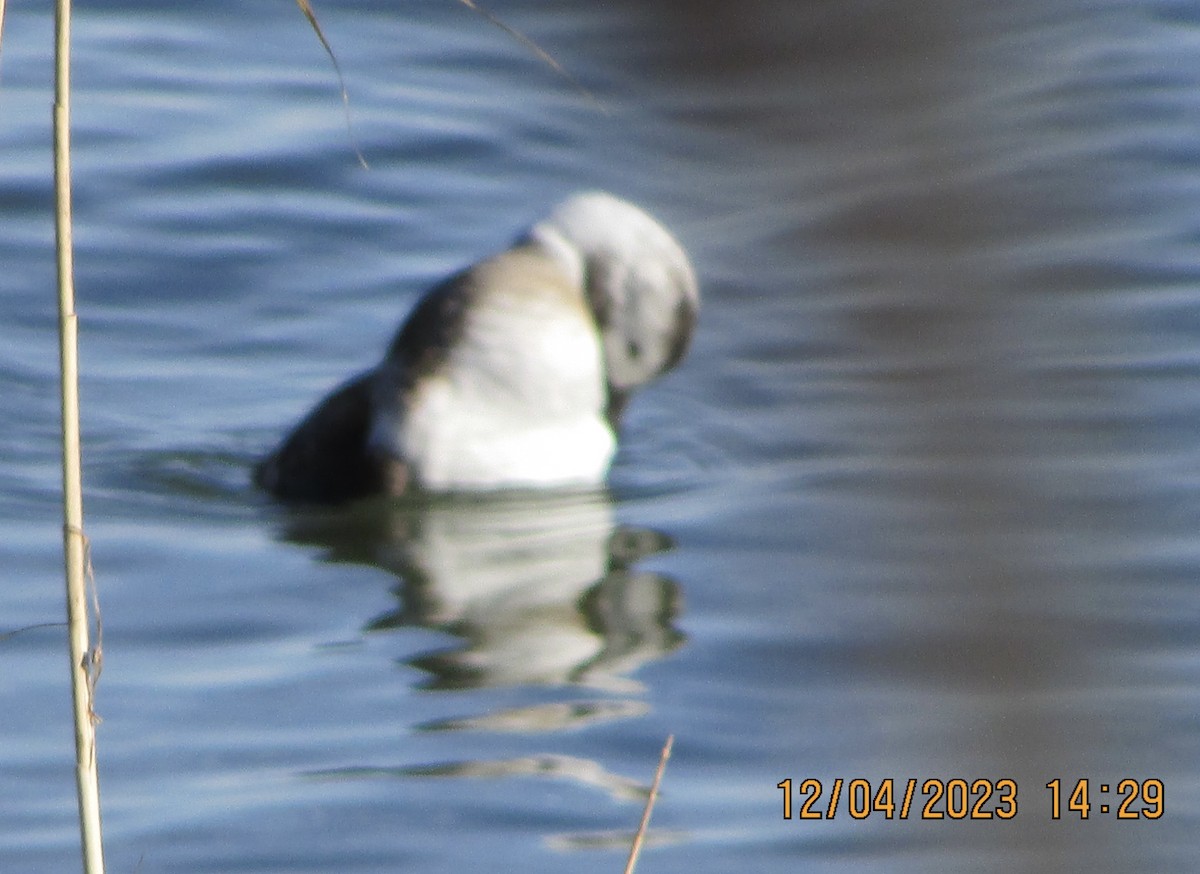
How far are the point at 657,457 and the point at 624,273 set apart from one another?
0.56 m

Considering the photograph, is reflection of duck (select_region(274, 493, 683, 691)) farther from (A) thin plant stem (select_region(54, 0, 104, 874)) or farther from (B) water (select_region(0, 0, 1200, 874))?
(A) thin plant stem (select_region(54, 0, 104, 874))

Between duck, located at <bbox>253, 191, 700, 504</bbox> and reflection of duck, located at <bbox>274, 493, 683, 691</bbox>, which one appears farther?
duck, located at <bbox>253, 191, 700, 504</bbox>

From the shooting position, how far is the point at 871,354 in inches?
23.3

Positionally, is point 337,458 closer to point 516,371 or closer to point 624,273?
point 516,371

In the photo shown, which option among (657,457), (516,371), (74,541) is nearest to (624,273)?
(516,371)

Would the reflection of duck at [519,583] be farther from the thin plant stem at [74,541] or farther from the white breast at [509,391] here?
the thin plant stem at [74,541]

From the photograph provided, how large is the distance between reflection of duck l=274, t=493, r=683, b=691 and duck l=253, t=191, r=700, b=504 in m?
0.06

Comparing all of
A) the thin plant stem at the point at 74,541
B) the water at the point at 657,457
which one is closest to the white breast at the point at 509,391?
the water at the point at 657,457

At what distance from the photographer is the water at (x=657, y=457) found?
22.9 inches

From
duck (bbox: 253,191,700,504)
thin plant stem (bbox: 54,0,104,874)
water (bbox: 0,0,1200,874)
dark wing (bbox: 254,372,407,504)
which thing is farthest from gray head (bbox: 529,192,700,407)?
thin plant stem (bbox: 54,0,104,874)

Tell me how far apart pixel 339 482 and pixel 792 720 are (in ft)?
3.79

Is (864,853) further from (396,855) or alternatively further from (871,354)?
(871,354)

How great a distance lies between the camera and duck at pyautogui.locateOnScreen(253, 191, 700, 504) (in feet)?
12.0

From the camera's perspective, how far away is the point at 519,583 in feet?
11.5
